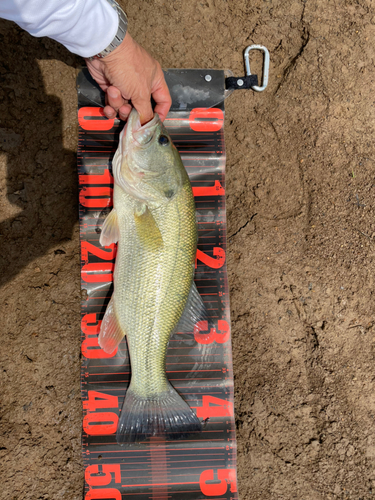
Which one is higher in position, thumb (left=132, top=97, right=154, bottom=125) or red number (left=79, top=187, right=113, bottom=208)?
thumb (left=132, top=97, right=154, bottom=125)

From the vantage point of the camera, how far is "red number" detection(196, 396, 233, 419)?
9.21ft

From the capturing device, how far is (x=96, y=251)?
9.41ft

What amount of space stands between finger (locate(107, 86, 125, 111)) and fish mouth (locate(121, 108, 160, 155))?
0.13 metres

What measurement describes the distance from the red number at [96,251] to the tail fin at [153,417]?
115cm

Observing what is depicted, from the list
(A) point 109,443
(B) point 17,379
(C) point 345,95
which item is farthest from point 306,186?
(B) point 17,379

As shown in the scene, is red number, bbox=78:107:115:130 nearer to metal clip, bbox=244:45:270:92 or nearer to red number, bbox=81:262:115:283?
red number, bbox=81:262:115:283

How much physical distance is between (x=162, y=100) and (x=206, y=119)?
484 mm

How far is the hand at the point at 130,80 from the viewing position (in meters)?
2.25

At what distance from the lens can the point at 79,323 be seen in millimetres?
2826

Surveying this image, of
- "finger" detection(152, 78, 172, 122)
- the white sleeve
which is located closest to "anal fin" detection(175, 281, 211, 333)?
"finger" detection(152, 78, 172, 122)

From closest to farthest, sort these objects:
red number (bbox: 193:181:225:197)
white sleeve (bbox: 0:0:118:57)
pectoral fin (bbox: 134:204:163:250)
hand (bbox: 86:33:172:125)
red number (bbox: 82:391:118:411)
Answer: white sleeve (bbox: 0:0:118:57) → hand (bbox: 86:33:172:125) → pectoral fin (bbox: 134:204:163:250) → red number (bbox: 82:391:118:411) → red number (bbox: 193:181:225:197)

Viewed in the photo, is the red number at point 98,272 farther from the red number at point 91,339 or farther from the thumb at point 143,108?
the thumb at point 143,108

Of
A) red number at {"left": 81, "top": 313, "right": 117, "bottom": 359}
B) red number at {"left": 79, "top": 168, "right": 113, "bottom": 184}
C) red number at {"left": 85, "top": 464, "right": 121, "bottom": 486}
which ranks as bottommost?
red number at {"left": 85, "top": 464, "right": 121, "bottom": 486}

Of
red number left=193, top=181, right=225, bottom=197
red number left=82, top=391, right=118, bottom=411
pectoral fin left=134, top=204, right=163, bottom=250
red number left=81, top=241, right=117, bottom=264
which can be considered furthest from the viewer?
red number left=193, top=181, right=225, bottom=197
